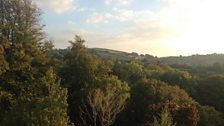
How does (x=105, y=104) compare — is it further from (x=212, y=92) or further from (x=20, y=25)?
(x=212, y=92)

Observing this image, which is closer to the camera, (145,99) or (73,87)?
(73,87)

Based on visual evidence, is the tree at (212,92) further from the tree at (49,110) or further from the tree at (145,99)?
the tree at (49,110)

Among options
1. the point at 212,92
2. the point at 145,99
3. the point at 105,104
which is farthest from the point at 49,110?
the point at 212,92

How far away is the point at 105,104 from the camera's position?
1746 inches

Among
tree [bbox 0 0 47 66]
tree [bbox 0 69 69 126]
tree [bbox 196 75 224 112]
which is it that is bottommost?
tree [bbox 196 75 224 112]

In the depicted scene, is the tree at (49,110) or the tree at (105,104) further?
the tree at (105,104)

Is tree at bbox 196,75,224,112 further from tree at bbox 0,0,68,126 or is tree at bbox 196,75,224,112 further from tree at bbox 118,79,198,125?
tree at bbox 0,0,68,126

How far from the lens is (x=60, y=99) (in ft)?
104

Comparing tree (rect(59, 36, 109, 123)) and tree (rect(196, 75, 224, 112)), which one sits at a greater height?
tree (rect(59, 36, 109, 123))

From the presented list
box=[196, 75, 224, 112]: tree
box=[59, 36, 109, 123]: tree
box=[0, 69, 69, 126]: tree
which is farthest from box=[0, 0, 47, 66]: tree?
box=[196, 75, 224, 112]: tree

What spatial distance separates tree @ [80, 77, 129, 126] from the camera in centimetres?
4441

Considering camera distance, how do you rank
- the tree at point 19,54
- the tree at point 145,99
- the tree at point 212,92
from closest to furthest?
1. the tree at point 19,54
2. the tree at point 145,99
3. the tree at point 212,92

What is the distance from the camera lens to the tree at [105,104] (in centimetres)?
4441

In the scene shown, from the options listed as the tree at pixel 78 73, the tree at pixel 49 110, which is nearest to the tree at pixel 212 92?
the tree at pixel 78 73
